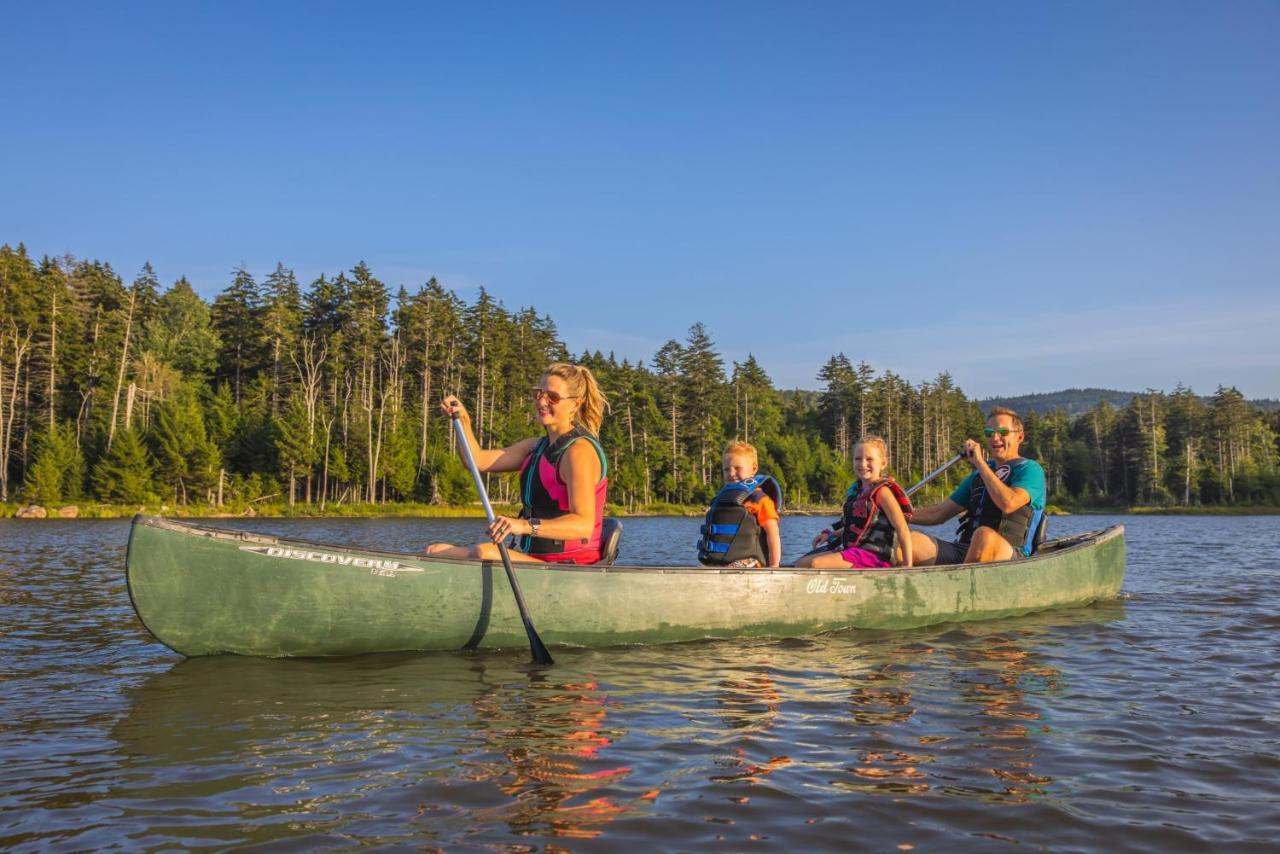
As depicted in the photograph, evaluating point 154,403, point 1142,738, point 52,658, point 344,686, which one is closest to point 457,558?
point 344,686

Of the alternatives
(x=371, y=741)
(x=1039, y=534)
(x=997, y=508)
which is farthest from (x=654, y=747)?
(x=1039, y=534)

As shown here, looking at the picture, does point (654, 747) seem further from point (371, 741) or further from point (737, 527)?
point (737, 527)

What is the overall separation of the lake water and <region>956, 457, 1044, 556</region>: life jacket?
1592 millimetres

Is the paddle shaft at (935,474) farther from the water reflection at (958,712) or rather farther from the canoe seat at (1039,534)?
the water reflection at (958,712)

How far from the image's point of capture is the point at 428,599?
6832 millimetres

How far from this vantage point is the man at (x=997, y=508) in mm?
9211

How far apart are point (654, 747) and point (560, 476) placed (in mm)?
2417

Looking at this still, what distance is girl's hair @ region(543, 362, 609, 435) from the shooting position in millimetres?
6789

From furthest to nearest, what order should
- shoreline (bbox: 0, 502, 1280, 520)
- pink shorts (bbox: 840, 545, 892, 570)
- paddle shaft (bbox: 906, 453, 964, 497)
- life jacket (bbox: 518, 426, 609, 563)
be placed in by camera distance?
shoreline (bbox: 0, 502, 1280, 520) < paddle shaft (bbox: 906, 453, 964, 497) < pink shorts (bbox: 840, 545, 892, 570) < life jacket (bbox: 518, 426, 609, 563)

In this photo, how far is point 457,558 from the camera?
685 cm

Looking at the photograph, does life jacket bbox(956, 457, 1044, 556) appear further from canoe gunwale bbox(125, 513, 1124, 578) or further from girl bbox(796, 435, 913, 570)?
girl bbox(796, 435, 913, 570)

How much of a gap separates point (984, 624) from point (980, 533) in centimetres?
90

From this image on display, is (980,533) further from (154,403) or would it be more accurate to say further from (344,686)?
(154,403)

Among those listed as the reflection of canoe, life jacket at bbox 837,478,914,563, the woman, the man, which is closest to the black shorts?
the man
